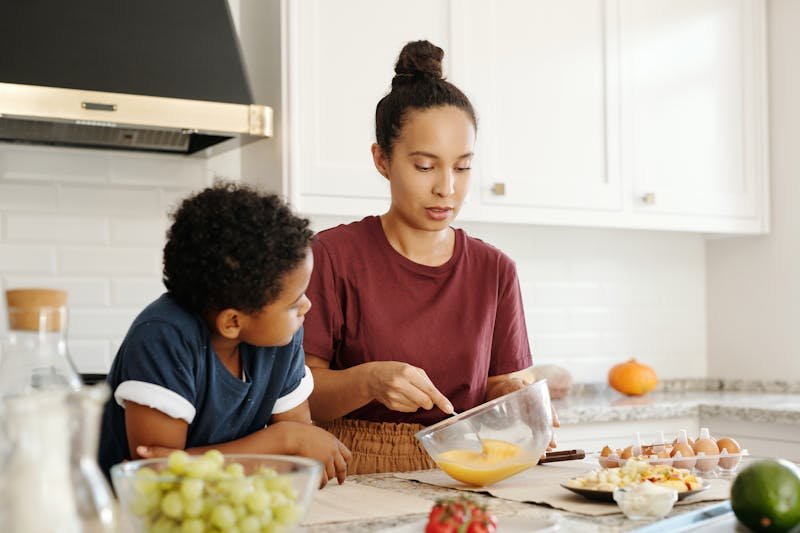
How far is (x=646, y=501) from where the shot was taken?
4.07ft

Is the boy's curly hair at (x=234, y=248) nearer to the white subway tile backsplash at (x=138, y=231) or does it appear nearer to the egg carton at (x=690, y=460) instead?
the egg carton at (x=690, y=460)

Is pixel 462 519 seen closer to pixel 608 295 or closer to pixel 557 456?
pixel 557 456

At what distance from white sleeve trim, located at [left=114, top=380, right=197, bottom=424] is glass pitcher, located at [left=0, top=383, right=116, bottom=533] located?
0.59 m

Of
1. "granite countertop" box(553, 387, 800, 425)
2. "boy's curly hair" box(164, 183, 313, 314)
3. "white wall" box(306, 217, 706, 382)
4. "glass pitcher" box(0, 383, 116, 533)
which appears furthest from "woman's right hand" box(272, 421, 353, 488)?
"white wall" box(306, 217, 706, 382)

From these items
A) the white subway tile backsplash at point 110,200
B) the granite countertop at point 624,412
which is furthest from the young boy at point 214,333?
the white subway tile backsplash at point 110,200

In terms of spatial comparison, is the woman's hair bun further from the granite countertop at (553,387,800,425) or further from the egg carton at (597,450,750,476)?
the granite countertop at (553,387,800,425)

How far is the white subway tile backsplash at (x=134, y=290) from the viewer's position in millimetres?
2885

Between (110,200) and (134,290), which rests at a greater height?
(110,200)

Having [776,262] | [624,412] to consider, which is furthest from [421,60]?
[776,262]

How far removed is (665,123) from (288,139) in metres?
1.50

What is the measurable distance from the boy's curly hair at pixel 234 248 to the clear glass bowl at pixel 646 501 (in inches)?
22.4

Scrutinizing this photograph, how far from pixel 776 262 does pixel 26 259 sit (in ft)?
8.98

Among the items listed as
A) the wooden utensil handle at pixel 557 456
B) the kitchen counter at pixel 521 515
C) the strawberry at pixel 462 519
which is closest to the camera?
the strawberry at pixel 462 519

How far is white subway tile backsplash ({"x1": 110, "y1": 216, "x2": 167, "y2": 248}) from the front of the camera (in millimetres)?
2895
